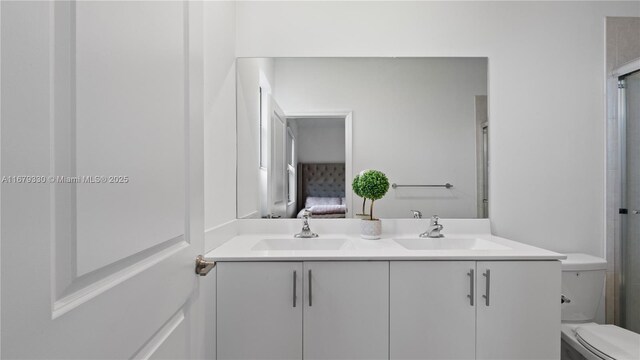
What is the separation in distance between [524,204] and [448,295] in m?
0.94

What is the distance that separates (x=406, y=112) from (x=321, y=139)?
0.54 m

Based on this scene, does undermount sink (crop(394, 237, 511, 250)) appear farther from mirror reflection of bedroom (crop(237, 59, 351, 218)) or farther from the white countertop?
mirror reflection of bedroom (crop(237, 59, 351, 218))

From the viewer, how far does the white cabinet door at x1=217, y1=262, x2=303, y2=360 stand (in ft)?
4.17

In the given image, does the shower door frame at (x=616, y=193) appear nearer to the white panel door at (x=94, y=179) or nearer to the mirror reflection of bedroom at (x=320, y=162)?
the mirror reflection of bedroom at (x=320, y=162)

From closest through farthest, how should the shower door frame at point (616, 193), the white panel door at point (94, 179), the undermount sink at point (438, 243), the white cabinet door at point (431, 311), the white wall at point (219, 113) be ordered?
the white panel door at point (94, 179), the white cabinet door at point (431, 311), the white wall at point (219, 113), the undermount sink at point (438, 243), the shower door frame at point (616, 193)

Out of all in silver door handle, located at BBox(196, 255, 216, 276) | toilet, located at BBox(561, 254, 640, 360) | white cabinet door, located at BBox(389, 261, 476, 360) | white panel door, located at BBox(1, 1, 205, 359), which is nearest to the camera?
white panel door, located at BBox(1, 1, 205, 359)

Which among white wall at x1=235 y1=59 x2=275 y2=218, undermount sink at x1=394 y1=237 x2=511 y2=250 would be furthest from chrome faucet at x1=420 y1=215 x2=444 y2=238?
white wall at x1=235 y1=59 x2=275 y2=218

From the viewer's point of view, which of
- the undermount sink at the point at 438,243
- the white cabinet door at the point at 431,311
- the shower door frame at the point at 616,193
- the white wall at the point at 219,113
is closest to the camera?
the white cabinet door at the point at 431,311

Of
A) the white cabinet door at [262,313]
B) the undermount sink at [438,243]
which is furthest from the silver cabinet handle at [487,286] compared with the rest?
the white cabinet door at [262,313]

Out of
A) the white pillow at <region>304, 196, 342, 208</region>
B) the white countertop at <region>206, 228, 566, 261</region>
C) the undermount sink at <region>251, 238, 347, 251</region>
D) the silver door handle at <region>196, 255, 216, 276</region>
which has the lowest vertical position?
the undermount sink at <region>251, 238, 347, 251</region>

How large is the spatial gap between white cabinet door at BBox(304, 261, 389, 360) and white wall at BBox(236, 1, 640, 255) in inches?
39.5

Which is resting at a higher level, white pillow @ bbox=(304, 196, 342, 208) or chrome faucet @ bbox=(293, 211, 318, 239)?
white pillow @ bbox=(304, 196, 342, 208)

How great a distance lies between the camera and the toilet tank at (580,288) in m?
1.61

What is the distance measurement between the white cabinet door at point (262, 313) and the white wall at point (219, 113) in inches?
12.6
